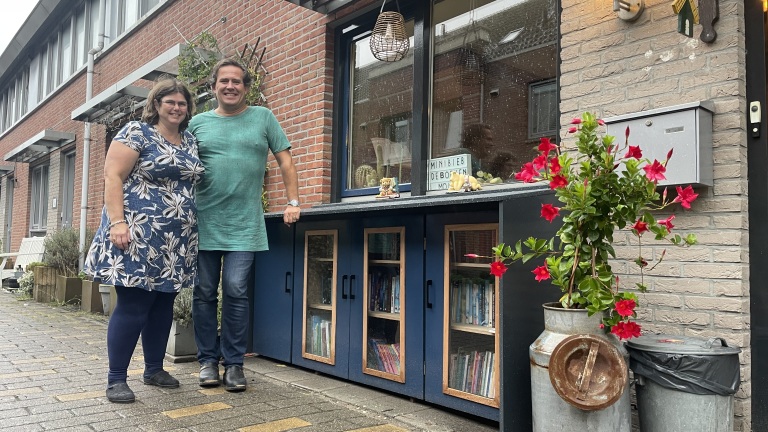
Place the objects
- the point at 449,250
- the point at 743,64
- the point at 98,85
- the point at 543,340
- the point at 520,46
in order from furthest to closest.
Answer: the point at 98,85
the point at 520,46
the point at 449,250
the point at 743,64
the point at 543,340

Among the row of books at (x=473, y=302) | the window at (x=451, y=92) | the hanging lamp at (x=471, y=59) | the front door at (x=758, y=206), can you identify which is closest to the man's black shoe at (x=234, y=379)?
the row of books at (x=473, y=302)

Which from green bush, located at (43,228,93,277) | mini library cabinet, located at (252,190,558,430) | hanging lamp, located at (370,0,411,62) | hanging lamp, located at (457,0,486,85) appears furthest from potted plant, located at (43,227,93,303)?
hanging lamp, located at (457,0,486,85)

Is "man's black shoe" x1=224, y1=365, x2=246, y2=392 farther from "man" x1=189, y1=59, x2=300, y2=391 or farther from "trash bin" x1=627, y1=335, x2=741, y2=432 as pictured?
"trash bin" x1=627, y1=335, x2=741, y2=432

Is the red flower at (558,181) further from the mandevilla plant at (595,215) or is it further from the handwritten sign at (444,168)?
the handwritten sign at (444,168)

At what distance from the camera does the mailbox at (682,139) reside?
279cm

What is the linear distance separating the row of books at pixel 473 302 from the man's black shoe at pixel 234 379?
1.35 m

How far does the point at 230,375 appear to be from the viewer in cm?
371

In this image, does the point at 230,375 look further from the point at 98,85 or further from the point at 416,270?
the point at 98,85

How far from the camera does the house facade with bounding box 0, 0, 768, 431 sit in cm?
282

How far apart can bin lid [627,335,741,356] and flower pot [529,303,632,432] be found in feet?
0.38

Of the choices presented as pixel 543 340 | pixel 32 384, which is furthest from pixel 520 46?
pixel 32 384

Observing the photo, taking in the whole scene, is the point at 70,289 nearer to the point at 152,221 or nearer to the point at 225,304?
the point at 225,304

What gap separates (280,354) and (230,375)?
82cm

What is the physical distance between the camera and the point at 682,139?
284 cm
